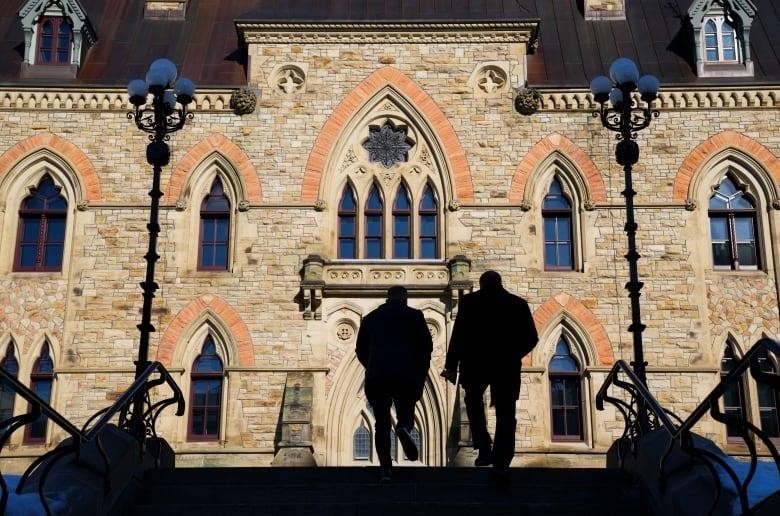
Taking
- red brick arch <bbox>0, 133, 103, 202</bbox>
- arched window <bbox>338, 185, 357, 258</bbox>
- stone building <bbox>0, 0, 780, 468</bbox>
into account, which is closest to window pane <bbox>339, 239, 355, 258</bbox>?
arched window <bbox>338, 185, 357, 258</bbox>

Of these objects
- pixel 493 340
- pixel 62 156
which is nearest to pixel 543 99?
pixel 62 156

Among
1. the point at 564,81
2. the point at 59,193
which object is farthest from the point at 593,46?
the point at 59,193

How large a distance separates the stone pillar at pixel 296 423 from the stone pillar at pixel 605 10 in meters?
11.0

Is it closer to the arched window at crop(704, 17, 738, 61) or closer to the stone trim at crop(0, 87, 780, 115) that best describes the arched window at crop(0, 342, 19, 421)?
the stone trim at crop(0, 87, 780, 115)

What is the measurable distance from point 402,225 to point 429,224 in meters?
0.53

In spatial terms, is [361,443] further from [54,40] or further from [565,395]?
[54,40]

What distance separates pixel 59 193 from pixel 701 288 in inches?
502

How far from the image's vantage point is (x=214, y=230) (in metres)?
21.1

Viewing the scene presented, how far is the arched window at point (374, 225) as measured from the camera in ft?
68.6

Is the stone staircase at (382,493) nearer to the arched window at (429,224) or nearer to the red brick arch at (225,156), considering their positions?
the arched window at (429,224)

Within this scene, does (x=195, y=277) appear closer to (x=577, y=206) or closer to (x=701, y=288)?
(x=577, y=206)

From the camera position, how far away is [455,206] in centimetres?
2070

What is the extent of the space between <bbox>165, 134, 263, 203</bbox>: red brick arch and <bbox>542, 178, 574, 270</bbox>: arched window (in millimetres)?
5689

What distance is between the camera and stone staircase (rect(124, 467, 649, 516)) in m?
9.39
